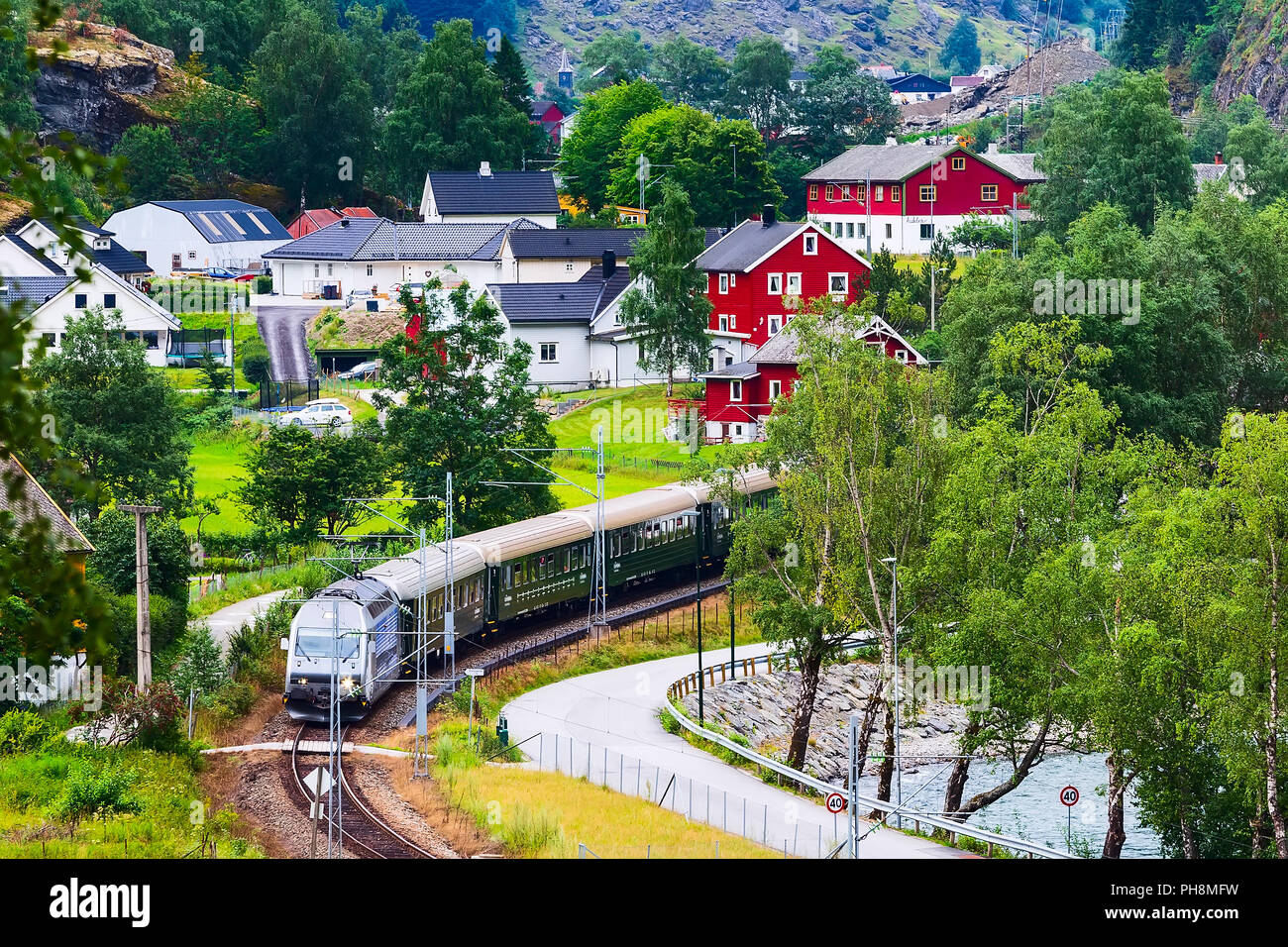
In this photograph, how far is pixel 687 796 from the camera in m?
31.6

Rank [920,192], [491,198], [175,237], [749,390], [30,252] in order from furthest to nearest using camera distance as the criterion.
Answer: [491,198] < [175,237] < [920,192] < [30,252] < [749,390]

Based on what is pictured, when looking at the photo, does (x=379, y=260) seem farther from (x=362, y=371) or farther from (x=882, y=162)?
(x=882, y=162)

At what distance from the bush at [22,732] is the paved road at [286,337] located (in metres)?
52.6

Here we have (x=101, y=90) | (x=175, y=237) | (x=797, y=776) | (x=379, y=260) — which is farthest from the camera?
(x=101, y=90)

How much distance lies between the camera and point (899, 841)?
97.5ft

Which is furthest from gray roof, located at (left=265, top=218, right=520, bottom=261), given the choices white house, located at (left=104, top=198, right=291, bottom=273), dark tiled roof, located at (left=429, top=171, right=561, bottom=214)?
white house, located at (left=104, top=198, right=291, bottom=273)

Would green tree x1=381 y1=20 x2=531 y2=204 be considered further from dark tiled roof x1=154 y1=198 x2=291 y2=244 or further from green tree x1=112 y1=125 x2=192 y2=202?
green tree x1=112 y1=125 x2=192 y2=202

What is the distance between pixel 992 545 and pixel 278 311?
66.5m

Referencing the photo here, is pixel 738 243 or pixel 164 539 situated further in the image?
pixel 738 243

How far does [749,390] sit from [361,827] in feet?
134

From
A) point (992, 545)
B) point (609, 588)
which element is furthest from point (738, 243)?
point (992, 545)

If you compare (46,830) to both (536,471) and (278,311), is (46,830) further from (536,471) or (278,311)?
(278,311)

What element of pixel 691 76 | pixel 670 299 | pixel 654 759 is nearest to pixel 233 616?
pixel 654 759

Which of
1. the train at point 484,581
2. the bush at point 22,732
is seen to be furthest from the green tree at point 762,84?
the bush at point 22,732
